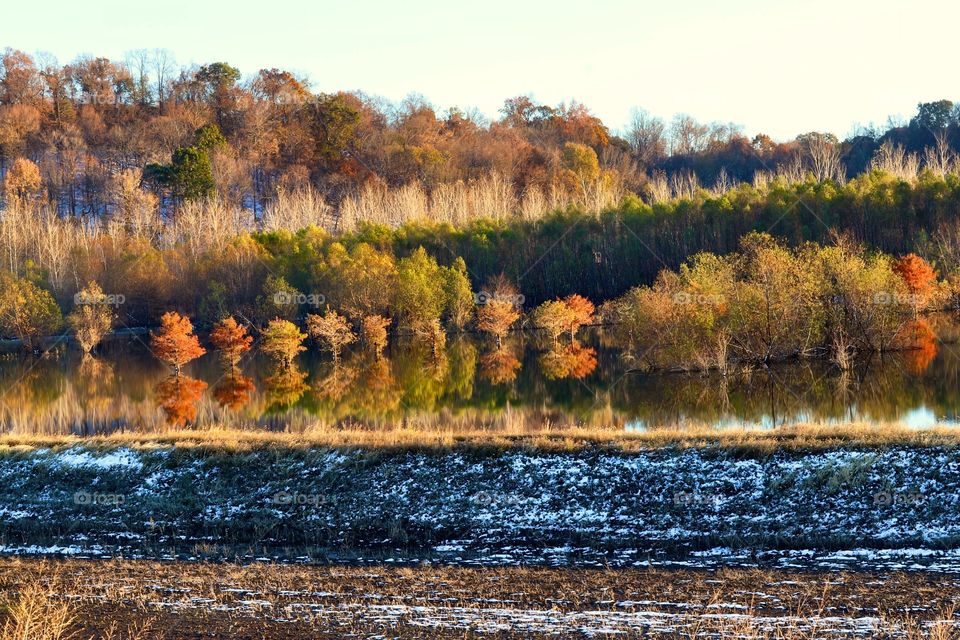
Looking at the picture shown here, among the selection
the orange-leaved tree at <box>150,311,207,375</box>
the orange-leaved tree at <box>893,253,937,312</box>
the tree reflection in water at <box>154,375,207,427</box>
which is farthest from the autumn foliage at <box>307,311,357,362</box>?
the orange-leaved tree at <box>893,253,937,312</box>

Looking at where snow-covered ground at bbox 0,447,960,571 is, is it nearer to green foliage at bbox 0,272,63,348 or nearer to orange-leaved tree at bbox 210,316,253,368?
orange-leaved tree at bbox 210,316,253,368

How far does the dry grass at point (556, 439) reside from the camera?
1577cm

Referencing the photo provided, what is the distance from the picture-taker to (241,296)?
57.6 meters

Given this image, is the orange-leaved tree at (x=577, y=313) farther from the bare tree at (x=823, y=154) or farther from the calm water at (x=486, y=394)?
the bare tree at (x=823, y=154)

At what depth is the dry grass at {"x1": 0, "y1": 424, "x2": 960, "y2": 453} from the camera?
15.8 metres

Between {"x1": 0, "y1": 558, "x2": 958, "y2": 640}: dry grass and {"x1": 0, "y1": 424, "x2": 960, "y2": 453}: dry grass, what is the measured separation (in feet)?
16.1

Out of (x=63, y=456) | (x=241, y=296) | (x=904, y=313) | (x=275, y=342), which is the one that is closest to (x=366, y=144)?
(x=241, y=296)

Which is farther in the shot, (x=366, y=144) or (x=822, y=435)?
(x=366, y=144)

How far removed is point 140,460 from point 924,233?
4768 centimetres

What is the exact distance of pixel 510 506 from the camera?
15.3m

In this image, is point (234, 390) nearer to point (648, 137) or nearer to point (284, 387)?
point (284, 387)

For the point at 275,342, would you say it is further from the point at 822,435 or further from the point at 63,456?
the point at 822,435

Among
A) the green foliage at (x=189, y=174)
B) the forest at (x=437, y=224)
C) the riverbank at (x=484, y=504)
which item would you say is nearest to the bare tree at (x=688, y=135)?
the forest at (x=437, y=224)

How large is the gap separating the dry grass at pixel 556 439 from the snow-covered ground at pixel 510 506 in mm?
290
